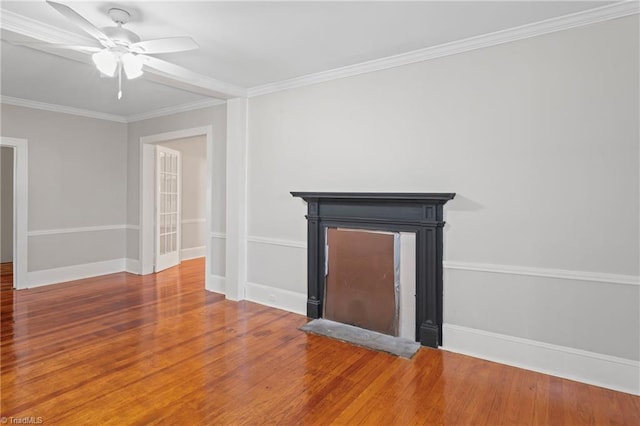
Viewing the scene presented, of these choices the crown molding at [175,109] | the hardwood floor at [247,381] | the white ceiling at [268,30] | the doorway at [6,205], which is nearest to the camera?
the hardwood floor at [247,381]

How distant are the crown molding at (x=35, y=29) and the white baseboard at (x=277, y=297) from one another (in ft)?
9.87

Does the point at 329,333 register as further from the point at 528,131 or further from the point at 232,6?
the point at 232,6

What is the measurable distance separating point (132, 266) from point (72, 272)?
847 mm

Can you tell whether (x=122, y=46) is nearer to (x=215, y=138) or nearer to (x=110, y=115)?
(x=215, y=138)

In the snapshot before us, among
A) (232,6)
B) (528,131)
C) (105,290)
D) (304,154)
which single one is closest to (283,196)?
(304,154)

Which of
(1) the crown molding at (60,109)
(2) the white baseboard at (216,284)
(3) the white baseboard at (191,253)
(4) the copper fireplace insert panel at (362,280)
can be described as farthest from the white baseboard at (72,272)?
(4) the copper fireplace insert panel at (362,280)

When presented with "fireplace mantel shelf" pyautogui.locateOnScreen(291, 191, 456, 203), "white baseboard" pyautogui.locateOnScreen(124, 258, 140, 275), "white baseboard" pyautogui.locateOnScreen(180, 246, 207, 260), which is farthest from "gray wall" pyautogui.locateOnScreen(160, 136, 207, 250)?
"fireplace mantel shelf" pyautogui.locateOnScreen(291, 191, 456, 203)

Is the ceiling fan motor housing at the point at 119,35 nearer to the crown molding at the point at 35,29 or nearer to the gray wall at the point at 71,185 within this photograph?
the crown molding at the point at 35,29

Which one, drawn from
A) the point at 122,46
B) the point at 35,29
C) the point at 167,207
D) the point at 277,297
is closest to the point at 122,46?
the point at 122,46

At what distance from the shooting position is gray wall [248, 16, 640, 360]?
255 cm

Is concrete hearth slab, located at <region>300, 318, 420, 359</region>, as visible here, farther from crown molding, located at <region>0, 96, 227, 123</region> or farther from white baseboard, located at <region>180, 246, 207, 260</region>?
white baseboard, located at <region>180, 246, 207, 260</region>

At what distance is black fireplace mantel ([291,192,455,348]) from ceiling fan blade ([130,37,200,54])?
1.82 meters

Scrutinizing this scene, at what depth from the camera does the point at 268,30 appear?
112 inches

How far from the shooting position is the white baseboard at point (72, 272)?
5.16 meters
